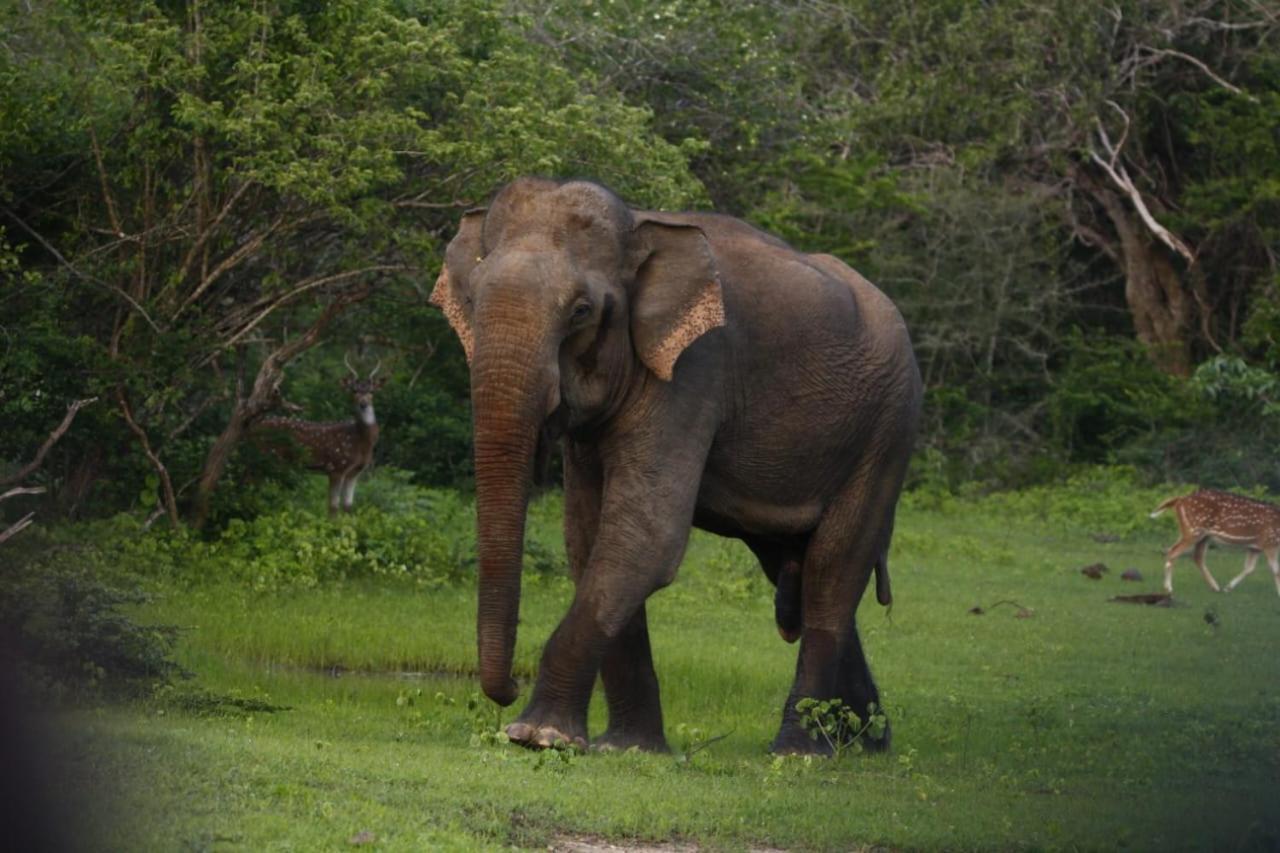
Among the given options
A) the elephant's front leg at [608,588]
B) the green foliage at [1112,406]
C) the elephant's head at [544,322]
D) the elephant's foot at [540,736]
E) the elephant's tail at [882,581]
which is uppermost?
the elephant's head at [544,322]

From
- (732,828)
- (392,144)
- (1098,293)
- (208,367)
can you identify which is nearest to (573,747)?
(732,828)

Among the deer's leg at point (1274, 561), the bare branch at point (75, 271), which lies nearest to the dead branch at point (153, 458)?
the bare branch at point (75, 271)

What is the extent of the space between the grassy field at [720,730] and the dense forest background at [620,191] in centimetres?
226

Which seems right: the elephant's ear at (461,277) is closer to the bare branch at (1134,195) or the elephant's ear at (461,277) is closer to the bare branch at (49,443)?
the bare branch at (49,443)

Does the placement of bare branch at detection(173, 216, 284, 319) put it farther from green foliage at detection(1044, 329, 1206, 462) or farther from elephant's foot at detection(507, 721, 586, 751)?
green foliage at detection(1044, 329, 1206, 462)

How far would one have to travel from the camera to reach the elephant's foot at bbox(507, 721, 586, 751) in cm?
924

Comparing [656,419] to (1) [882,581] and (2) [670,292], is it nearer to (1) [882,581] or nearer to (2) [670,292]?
(2) [670,292]

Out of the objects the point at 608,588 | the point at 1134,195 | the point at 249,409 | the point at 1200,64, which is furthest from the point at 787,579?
the point at 1200,64

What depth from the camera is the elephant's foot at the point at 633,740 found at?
9992 millimetres

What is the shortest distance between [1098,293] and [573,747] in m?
28.3

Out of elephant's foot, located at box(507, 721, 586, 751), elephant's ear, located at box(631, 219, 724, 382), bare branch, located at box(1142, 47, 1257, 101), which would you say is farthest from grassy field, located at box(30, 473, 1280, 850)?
bare branch, located at box(1142, 47, 1257, 101)

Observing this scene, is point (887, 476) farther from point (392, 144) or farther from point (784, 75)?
point (784, 75)

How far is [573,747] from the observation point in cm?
915

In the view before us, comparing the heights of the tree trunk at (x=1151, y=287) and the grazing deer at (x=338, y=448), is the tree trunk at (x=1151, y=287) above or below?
below
